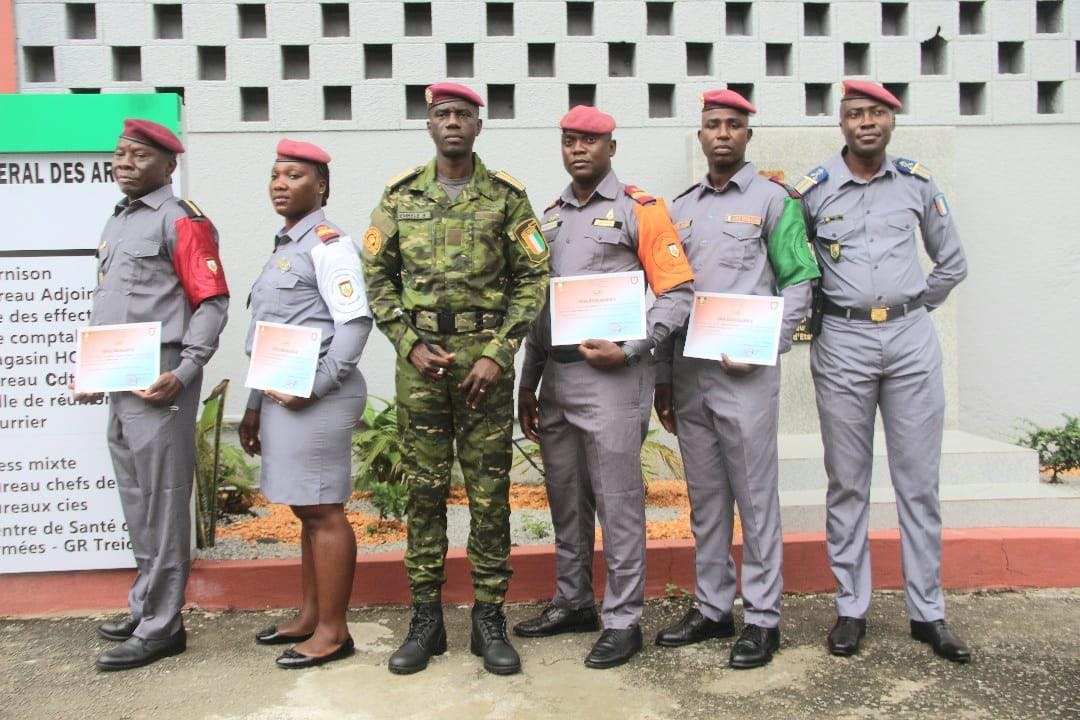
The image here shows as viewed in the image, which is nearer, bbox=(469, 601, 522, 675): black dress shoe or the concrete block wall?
bbox=(469, 601, 522, 675): black dress shoe

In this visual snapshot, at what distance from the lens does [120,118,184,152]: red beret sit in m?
3.55

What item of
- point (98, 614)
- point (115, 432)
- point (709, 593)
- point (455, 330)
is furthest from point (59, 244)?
point (709, 593)

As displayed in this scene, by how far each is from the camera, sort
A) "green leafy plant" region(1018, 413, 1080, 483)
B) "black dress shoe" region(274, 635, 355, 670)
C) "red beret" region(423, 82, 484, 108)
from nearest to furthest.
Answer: "red beret" region(423, 82, 484, 108) → "black dress shoe" region(274, 635, 355, 670) → "green leafy plant" region(1018, 413, 1080, 483)

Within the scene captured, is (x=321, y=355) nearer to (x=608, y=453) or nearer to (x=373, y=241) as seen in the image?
(x=373, y=241)

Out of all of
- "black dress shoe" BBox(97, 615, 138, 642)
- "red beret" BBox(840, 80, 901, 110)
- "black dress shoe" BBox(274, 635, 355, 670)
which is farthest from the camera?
"black dress shoe" BBox(97, 615, 138, 642)

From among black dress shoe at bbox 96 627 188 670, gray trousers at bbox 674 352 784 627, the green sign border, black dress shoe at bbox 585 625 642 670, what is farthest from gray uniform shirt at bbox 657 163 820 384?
black dress shoe at bbox 96 627 188 670

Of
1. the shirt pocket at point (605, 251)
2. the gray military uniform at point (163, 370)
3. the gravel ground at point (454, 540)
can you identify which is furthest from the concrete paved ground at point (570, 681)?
the shirt pocket at point (605, 251)

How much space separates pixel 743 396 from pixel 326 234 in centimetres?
162

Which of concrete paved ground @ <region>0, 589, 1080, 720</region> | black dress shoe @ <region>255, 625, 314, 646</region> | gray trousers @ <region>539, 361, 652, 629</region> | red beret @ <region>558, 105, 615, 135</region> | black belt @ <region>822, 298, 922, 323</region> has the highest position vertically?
red beret @ <region>558, 105, 615, 135</region>

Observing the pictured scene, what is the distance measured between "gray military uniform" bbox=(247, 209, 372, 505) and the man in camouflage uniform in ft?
0.35

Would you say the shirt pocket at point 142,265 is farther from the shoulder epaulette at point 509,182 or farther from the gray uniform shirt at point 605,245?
the gray uniform shirt at point 605,245

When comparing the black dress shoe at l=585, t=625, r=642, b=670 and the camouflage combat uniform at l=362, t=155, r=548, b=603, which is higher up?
the camouflage combat uniform at l=362, t=155, r=548, b=603

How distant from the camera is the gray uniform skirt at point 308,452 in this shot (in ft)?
11.1

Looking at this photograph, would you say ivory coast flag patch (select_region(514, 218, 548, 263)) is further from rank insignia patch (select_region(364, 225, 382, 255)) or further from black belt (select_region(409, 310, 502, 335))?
rank insignia patch (select_region(364, 225, 382, 255))
